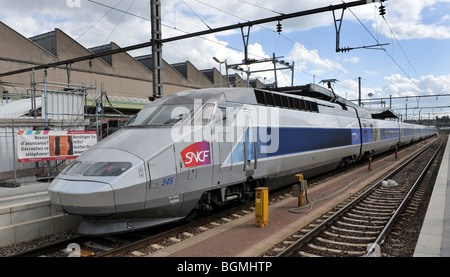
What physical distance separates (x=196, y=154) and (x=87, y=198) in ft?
7.58

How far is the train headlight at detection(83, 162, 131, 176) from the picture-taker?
6.05 m

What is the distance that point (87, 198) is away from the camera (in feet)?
18.9

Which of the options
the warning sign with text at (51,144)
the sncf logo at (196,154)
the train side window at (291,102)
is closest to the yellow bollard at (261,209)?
the sncf logo at (196,154)

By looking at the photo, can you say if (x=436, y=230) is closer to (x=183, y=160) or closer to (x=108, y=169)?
(x=183, y=160)

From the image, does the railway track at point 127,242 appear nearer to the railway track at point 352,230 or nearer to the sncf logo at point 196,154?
the railway track at point 352,230

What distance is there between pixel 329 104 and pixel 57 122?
11467 mm

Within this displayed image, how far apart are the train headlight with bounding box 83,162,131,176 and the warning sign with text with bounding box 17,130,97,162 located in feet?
17.4

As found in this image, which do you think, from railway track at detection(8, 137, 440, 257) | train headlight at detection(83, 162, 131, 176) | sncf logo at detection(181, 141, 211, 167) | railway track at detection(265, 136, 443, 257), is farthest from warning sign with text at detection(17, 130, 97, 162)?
railway track at detection(265, 136, 443, 257)

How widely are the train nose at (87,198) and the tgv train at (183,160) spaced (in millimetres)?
17

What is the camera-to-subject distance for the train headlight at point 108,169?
19.9 feet
